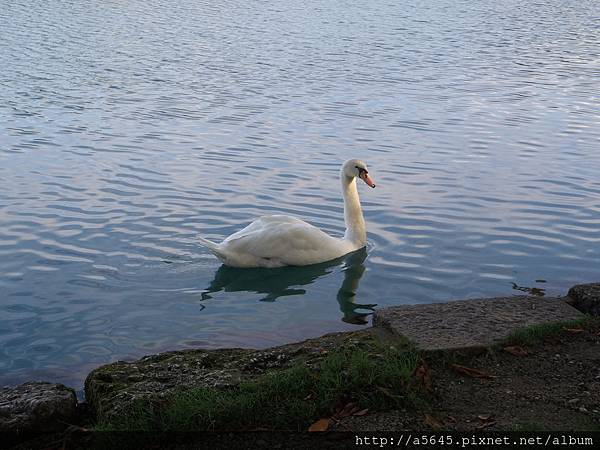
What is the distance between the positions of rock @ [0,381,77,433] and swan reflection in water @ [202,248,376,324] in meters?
3.37

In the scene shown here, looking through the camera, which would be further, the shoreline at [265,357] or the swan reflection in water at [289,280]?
the swan reflection in water at [289,280]

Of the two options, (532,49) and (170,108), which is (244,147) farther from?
(532,49)

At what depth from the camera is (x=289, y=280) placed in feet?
30.9

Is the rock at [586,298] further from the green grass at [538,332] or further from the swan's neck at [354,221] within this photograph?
the swan's neck at [354,221]

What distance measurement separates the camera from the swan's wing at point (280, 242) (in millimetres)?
9289

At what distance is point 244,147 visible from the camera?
583 inches

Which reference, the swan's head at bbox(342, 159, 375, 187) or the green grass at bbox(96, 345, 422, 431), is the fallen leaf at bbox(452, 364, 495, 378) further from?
the swan's head at bbox(342, 159, 375, 187)

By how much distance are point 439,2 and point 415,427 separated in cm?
3775

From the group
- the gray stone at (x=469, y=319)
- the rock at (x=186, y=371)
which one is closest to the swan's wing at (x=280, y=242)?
the gray stone at (x=469, y=319)

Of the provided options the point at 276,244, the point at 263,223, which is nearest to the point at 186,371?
the point at 276,244

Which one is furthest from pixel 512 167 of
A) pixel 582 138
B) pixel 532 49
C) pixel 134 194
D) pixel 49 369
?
pixel 532 49

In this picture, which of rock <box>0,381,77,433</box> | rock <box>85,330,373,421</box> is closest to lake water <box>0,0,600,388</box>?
rock <box>85,330,373,421</box>

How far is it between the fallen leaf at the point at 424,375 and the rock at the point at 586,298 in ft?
6.40

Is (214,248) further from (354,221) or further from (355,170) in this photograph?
(355,170)
